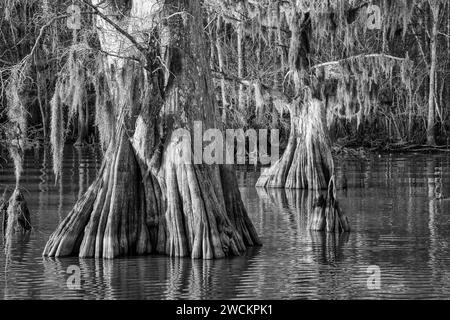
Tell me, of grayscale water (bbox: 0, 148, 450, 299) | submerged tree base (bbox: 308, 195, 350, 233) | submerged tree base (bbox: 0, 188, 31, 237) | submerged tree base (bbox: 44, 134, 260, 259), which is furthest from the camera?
submerged tree base (bbox: 308, 195, 350, 233)

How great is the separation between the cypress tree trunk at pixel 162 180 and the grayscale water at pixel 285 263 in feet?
0.92

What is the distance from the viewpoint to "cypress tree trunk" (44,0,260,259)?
1430cm

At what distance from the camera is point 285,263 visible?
14414 mm

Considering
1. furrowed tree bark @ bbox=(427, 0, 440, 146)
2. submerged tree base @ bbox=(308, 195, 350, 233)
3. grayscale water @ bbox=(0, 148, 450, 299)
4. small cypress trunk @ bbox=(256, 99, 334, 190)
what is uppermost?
furrowed tree bark @ bbox=(427, 0, 440, 146)

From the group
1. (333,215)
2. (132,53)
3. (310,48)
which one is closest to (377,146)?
(310,48)

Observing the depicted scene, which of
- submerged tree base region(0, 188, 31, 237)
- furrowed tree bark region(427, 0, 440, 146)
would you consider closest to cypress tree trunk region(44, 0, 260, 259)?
submerged tree base region(0, 188, 31, 237)

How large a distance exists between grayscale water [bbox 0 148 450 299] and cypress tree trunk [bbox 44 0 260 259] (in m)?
0.28

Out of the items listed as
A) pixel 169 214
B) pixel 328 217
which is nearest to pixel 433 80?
pixel 328 217

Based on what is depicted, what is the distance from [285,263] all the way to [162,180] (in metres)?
1.99

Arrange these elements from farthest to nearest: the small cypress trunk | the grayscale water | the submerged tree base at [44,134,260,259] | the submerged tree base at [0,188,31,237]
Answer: the small cypress trunk
the submerged tree base at [0,188,31,237]
the submerged tree base at [44,134,260,259]
the grayscale water

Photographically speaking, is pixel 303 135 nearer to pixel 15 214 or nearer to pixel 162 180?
pixel 15 214

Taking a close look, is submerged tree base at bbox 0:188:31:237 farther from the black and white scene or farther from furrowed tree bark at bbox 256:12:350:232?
furrowed tree bark at bbox 256:12:350:232

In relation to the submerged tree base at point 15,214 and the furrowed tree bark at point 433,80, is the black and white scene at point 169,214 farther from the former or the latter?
the furrowed tree bark at point 433,80

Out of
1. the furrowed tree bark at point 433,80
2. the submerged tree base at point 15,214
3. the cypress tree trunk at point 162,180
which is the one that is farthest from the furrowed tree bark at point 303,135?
the furrowed tree bark at point 433,80
